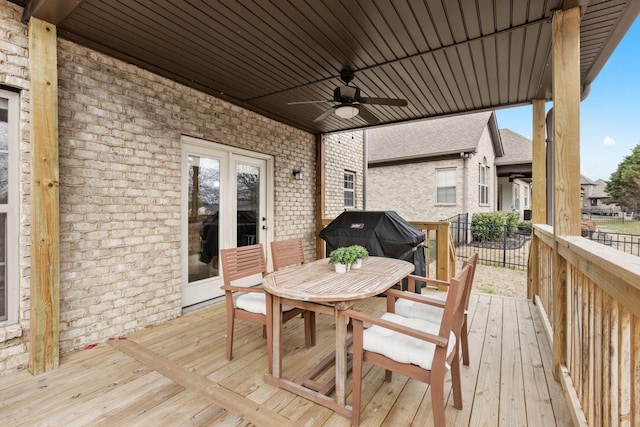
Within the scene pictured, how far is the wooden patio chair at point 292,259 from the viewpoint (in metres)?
2.81

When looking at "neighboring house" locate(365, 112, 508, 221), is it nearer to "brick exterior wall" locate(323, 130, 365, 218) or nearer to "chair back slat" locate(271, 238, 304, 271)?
"brick exterior wall" locate(323, 130, 365, 218)

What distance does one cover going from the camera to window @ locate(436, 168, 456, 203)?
407 inches

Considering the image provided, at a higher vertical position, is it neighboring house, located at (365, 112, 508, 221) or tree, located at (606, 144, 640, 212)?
neighboring house, located at (365, 112, 508, 221)

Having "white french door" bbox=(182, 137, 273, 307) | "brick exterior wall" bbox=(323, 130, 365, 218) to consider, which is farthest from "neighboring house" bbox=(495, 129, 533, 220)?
"white french door" bbox=(182, 137, 273, 307)

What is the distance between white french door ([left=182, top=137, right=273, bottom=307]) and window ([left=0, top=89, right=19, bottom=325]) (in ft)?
5.10

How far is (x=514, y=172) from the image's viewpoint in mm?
12523

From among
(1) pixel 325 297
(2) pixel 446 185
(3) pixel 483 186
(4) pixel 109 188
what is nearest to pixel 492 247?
(2) pixel 446 185

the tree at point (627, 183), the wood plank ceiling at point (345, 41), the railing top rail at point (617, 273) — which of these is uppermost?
the wood plank ceiling at point (345, 41)

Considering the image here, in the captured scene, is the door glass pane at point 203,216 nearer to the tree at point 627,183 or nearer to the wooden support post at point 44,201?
the wooden support post at point 44,201

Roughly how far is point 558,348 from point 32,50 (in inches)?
183

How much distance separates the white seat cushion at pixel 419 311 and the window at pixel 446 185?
8914 mm

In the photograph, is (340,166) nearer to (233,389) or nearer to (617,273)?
(233,389)

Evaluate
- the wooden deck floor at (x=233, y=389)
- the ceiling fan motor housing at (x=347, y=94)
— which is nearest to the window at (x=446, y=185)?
the wooden deck floor at (x=233, y=389)

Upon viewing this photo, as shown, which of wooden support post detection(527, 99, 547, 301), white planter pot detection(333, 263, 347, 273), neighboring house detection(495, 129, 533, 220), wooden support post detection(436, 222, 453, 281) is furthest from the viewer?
neighboring house detection(495, 129, 533, 220)
